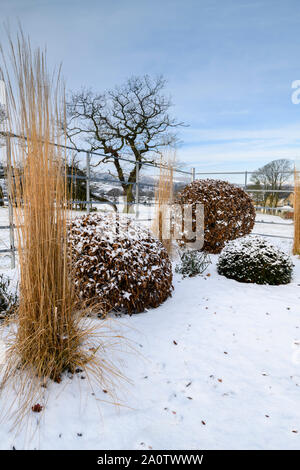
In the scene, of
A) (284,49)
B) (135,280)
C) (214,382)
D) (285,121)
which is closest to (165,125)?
(285,121)

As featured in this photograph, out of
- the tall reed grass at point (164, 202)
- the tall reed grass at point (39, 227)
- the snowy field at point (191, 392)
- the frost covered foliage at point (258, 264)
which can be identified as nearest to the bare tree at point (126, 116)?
the tall reed grass at point (164, 202)

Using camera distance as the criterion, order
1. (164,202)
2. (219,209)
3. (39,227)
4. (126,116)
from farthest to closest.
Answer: (126,116) → (219,209) → (164,202) → (39,227)

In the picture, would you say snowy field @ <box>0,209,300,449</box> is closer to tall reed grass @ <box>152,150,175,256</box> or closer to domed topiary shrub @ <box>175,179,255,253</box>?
tall reed grass @ <box>152,150,175,256</box>

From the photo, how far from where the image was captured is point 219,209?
4.47 m

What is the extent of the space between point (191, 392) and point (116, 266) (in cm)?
101

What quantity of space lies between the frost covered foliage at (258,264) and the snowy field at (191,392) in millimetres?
812

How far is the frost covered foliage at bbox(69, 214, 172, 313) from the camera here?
2055mm

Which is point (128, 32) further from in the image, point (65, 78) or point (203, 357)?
point (203, 357)

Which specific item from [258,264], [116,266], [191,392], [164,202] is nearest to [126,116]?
[164,202]

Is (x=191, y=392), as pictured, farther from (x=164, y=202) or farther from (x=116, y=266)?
(x=164, y=202)

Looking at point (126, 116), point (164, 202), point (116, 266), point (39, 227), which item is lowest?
point (116, 266)

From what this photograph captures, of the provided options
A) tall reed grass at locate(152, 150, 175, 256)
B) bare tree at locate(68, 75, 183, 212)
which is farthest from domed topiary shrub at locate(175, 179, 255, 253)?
bare tree at locate(68, 75, 183, 212)

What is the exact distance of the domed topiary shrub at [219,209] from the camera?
4.49 m
